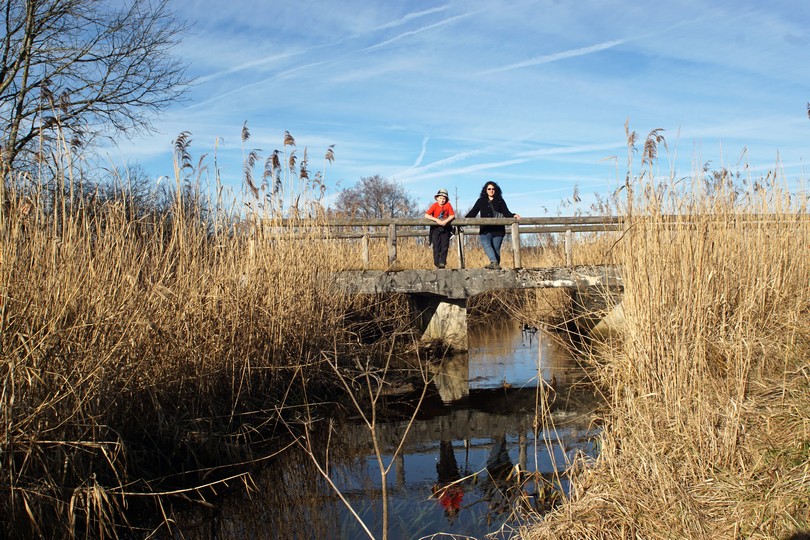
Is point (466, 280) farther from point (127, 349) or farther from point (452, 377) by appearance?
point (127, 349)

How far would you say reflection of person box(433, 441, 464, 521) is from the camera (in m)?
3.91

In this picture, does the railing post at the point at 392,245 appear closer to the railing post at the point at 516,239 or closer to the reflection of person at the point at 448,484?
the railing post at the point at 516,239

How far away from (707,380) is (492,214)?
6104mm

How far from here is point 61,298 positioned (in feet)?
11.1

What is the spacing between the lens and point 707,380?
12.6ft

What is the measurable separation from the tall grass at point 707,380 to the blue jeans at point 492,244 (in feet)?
13.7

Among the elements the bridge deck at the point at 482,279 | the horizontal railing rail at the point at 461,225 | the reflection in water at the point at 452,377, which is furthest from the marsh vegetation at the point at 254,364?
the bridge deck at the point at 482,279

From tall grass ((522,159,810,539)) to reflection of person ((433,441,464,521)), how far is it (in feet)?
2.70

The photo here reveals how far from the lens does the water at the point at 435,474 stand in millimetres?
3670

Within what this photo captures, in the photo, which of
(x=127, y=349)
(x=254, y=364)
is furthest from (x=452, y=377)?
(x=127, y=349)

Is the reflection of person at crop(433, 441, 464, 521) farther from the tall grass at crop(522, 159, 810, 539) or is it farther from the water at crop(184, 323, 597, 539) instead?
the tall grass at crop(522, 159, 810, 539)

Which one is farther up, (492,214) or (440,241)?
(492,214)

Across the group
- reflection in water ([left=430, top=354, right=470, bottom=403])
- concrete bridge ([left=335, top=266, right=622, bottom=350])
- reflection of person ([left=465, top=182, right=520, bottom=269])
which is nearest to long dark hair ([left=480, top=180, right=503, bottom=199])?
reflection of person ([left=465, top=182, right=520, bottom=269])

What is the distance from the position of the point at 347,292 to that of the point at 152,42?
865 cm
